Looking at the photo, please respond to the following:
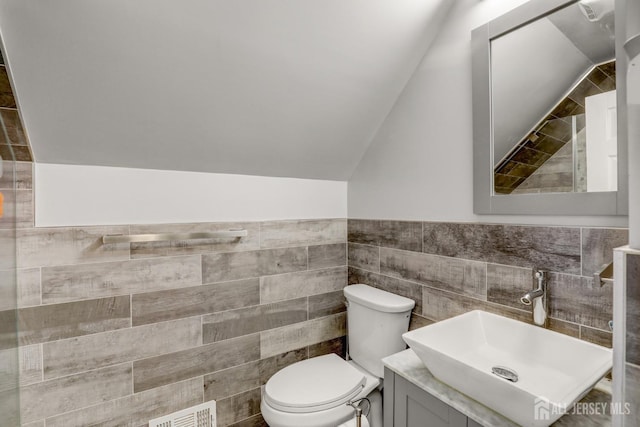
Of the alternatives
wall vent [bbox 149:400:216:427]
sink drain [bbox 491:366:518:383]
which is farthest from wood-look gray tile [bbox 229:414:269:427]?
sink drain [bbox 491:366:518:383]

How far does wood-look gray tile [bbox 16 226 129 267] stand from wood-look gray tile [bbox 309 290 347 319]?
1132 mm

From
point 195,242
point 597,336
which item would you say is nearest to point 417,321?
point 597,336

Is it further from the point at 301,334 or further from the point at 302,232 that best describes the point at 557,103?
the point at 301,334

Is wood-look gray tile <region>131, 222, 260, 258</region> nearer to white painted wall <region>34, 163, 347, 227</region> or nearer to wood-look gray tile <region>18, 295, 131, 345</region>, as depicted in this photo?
white painted wall <region>34, 163, 347, 227</region>

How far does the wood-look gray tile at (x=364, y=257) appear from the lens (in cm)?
197

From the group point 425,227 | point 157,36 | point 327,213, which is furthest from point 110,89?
point 425,227

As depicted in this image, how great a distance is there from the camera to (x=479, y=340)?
1291mm

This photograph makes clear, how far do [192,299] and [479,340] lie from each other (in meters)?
1.39

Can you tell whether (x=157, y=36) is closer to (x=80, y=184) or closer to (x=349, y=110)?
(x=80, y=184)

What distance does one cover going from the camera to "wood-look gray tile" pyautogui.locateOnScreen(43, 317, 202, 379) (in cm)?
138

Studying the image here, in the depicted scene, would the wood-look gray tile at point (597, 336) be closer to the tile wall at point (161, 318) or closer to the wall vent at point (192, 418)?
the tile wall at point (161, 318)

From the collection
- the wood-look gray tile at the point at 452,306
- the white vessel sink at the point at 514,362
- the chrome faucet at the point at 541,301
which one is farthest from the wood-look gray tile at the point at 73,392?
the chrome faucet at the point at 541,301

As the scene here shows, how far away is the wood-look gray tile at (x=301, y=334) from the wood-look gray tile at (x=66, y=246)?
936 mm

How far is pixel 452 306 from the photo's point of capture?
1.51 meters
